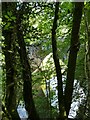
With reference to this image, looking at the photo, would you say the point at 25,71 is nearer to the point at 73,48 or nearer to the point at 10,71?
the point at 10,71

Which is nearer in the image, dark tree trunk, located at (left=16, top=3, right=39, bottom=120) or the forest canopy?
the forest canopy

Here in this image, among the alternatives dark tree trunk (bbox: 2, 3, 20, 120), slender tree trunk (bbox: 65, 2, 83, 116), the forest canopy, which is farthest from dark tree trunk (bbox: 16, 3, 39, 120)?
slender tree trunk (bbox: 65, 2, 83, 116)

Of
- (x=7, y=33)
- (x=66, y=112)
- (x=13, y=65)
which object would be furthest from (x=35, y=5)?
(x=66, y=112)

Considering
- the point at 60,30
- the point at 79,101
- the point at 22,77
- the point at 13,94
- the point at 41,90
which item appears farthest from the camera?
the point at 41,90

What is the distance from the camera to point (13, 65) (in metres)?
4.31

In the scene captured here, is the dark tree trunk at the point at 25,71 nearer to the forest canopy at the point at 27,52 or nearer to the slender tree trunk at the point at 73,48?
the forest canopy at the point at 27,52

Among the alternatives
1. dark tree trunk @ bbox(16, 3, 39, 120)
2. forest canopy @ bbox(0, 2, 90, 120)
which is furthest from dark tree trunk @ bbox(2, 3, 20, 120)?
dark tree trunk @ bbox(16, 3, 39, 120)

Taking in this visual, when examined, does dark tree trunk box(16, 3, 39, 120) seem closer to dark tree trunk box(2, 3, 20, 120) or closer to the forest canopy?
the forest canopy

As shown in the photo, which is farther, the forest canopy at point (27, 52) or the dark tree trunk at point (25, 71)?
the dark tree trunk at point (25, 71)

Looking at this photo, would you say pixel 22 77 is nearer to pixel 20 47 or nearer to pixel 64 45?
pixel 20 47

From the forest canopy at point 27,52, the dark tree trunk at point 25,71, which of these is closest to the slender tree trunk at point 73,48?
the forest canopy at point 27,52

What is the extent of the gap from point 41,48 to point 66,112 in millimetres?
2725

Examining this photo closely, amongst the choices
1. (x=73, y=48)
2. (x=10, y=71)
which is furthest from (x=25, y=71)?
(x=73, y=48)

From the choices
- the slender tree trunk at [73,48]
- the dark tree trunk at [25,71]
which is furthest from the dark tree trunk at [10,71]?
the slender tree trunk at [73,48]
